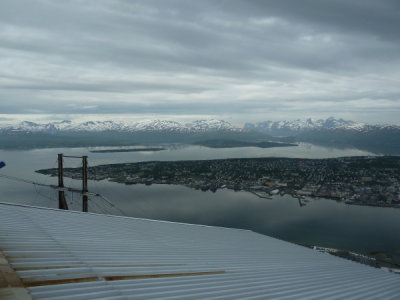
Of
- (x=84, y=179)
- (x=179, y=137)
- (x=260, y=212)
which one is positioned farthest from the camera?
(x=179, y=137)

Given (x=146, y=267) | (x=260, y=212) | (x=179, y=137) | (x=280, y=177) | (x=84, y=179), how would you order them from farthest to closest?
(x=179, y=137)
(x=280, y=177)
(x=260, y=212)
(x=84, y=179)
(x=146, y=267)

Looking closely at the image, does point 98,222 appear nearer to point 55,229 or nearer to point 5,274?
point 55,229

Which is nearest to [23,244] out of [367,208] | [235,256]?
[235,256]

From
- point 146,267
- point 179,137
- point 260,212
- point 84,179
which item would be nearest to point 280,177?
point 260,212

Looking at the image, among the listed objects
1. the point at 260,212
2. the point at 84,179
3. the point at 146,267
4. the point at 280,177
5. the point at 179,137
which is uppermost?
the point at 179,137

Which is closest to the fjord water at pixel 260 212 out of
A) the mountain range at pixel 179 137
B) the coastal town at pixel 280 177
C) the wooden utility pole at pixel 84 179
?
the coastal town at pixel 280 177

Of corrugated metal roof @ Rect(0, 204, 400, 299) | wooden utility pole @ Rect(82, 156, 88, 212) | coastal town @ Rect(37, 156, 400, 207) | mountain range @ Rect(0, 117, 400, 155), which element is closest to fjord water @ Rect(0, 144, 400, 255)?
coastal town @ Rect(37, 156, 400, 207)

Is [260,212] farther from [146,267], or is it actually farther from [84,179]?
[146,267]

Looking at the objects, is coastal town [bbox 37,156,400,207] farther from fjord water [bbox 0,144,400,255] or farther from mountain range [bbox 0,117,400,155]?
mountain range [bbox 0,117,400,155]
